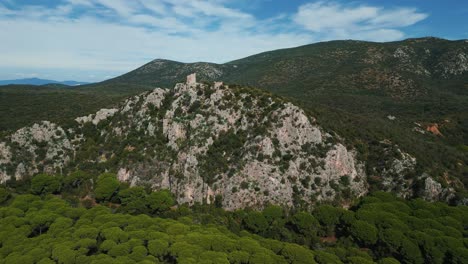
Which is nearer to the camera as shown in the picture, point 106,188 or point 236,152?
point 106,188

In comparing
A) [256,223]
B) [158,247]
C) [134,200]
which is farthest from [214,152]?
[158,247]

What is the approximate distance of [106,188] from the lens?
198 ft

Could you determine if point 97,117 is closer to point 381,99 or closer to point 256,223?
point 256,223

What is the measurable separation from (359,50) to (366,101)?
77476 mm

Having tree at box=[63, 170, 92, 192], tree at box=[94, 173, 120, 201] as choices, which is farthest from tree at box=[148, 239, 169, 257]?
tree at box=[63, 170, 92, 192]

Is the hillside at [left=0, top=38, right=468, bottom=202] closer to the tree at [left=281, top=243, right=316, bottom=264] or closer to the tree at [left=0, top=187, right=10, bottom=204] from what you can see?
the tree at [left=0, top=187, right=10, bottom=204]

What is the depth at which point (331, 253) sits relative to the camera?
4162cm

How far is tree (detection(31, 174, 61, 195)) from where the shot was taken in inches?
2436

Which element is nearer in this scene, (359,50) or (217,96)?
(217,96)

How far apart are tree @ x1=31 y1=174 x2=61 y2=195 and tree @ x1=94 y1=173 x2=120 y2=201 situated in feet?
31.1

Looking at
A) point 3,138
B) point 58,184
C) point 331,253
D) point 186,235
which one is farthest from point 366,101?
point 3,138

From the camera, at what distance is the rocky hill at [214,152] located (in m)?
60.7

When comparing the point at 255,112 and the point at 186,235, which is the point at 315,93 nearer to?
the point at 255,112

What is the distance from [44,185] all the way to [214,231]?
4241 centimetres
